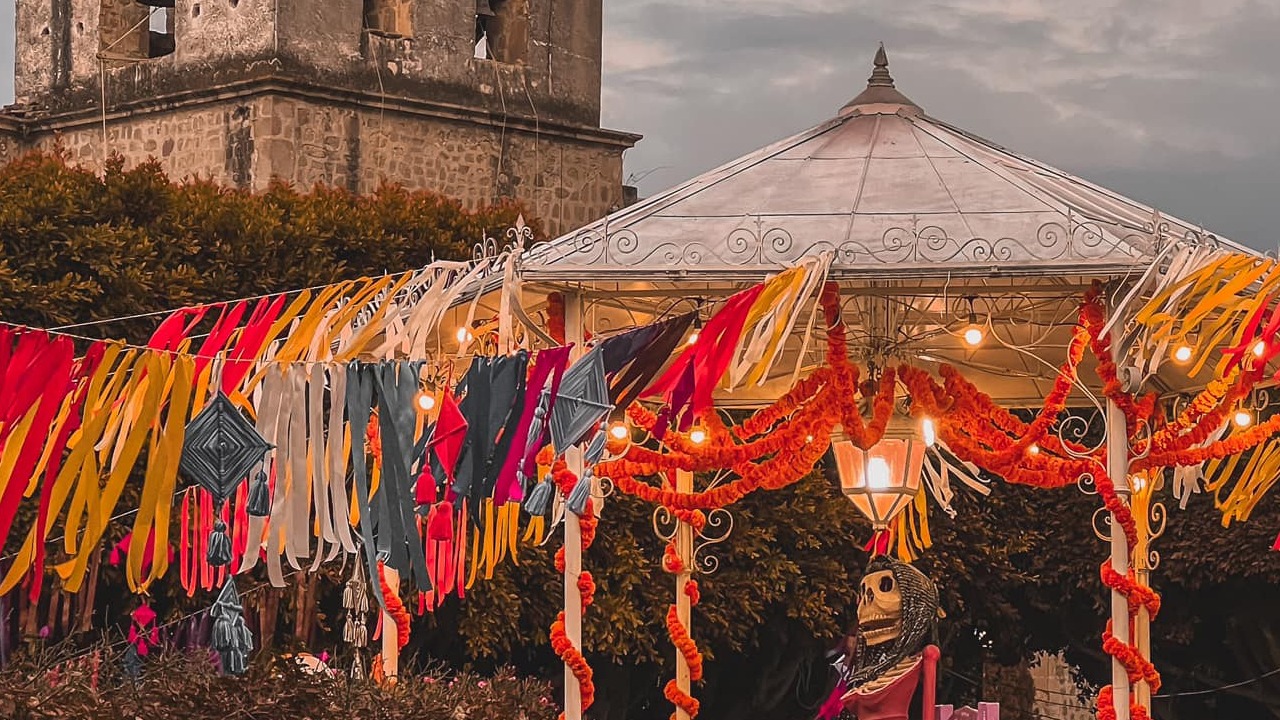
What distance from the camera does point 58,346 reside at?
30.3 feet

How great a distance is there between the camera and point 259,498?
10094 millimetres

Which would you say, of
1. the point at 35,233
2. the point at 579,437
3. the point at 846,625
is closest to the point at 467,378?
the point at 579,437

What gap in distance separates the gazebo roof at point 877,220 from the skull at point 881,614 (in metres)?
1.44

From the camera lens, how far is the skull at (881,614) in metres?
11.3

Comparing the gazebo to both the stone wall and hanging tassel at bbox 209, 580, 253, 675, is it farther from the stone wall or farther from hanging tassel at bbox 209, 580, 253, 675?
the stone wall

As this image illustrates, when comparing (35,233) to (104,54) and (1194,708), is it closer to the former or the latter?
(104,54)

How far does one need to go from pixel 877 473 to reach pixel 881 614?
4.46 feet

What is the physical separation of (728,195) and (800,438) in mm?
1239

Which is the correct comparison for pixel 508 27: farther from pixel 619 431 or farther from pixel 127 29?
pixel 619 431

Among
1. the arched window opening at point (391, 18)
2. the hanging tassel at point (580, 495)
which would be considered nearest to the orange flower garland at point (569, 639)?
the hanging tassel at point (580, 495)

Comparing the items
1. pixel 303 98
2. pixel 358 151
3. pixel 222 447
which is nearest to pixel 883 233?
pixel 222 447

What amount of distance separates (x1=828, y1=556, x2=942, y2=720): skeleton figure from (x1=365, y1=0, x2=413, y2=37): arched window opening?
14934 mm

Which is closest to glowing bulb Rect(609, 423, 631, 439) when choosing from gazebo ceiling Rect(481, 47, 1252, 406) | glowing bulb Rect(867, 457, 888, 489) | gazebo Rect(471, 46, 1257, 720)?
gazebo Rect(471, 46, 1257, 720)

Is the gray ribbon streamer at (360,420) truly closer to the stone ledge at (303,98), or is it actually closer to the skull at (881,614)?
the skull at (881,614)
